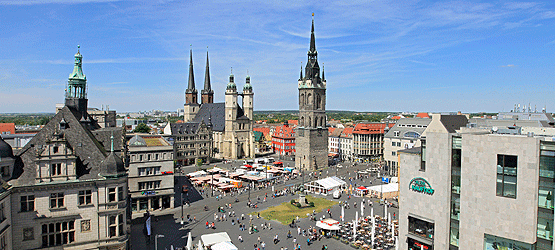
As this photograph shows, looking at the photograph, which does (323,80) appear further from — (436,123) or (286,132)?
(436,123)

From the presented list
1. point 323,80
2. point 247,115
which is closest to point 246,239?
point 323,80

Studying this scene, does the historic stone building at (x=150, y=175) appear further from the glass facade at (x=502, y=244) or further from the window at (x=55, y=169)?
the glass facade at (x=502, y=244)

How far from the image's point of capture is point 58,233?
28359 millimetres

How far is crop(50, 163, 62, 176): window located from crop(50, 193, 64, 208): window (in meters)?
1.58

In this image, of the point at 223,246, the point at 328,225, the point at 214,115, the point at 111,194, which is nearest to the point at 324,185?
the point at 328,225

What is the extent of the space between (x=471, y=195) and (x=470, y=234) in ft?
8.86

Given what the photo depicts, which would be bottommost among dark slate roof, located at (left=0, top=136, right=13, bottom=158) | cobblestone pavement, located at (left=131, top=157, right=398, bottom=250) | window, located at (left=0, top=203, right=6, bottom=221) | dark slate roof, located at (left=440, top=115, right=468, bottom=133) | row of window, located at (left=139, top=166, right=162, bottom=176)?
cobblestone pavement, located at (left=131, top=157, right=398, bottom=250)

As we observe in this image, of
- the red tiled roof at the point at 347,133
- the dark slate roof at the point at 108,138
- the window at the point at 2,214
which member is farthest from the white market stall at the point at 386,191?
the red tiled roof at the point at 347,133

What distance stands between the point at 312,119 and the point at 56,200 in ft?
234

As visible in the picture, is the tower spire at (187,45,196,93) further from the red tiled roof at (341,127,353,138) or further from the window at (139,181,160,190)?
the window at (139,181,160,190)

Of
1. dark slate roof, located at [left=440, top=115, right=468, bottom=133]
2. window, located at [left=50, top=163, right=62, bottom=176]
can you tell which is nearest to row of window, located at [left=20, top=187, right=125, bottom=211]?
window, located at [left=50, top=163, right=62, bottom=176]

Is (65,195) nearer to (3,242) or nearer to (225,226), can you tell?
(3,242)

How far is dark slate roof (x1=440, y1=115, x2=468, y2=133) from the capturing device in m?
56.6

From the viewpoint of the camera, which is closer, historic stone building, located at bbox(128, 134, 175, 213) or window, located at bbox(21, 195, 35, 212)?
window, located at bbox(21, 195, 35, 212)
